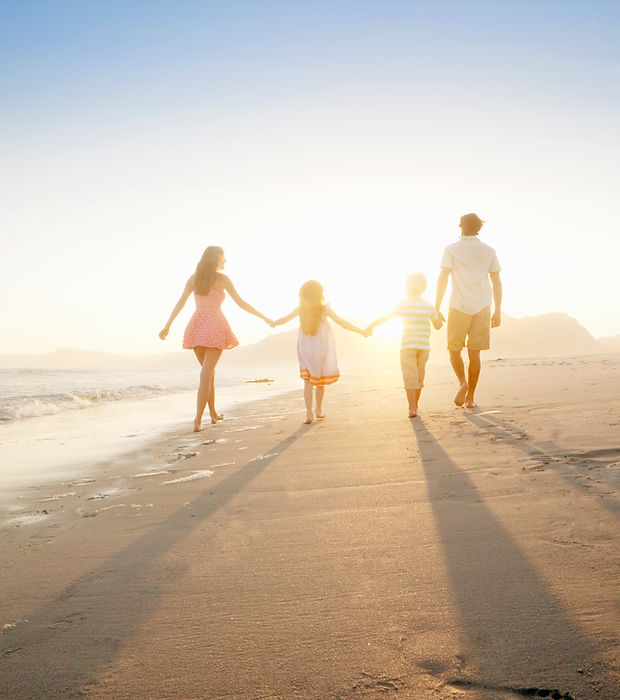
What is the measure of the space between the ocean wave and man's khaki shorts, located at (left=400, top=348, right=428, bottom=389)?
672cm

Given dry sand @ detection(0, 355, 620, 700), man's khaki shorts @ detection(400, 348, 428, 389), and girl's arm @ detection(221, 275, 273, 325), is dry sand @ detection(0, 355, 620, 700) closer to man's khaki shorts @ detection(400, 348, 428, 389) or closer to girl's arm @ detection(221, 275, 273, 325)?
man's khaki shorts @ detection(400, 348, 428, 389)

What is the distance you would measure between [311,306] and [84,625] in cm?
515

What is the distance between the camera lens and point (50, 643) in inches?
55.8

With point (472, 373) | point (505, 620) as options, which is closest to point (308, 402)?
point (472, 373)

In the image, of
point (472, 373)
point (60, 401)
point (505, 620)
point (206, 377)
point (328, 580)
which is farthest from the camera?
point (60, 401)

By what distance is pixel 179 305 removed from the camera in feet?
21.0

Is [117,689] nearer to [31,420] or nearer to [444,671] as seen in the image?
[444,671]

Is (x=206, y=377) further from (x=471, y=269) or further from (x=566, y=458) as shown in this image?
(x=566, y=458)

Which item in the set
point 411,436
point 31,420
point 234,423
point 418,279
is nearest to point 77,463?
point 234,423

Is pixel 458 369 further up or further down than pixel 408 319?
further down

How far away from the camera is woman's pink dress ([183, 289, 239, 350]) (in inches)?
242

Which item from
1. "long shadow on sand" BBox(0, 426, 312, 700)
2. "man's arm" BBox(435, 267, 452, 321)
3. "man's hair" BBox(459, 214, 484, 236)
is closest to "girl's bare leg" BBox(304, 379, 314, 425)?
"man's arm" BBox(435, 267, 452, 321)

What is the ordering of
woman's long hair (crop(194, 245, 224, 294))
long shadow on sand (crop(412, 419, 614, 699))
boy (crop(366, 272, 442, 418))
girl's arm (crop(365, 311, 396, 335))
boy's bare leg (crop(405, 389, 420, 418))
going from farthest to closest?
1. girl's arm (crop(365, 311, 396, 335))
2. woman's long hair (crop(194, 245, 224, 294))
3. boy (crop(366, 272, 442, 418))
4. boy's bare leg (crop(405, 389, 420, 418))
5. long shadow on sand (crop(412, 419, 614, 699))

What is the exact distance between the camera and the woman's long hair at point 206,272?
621 cm
